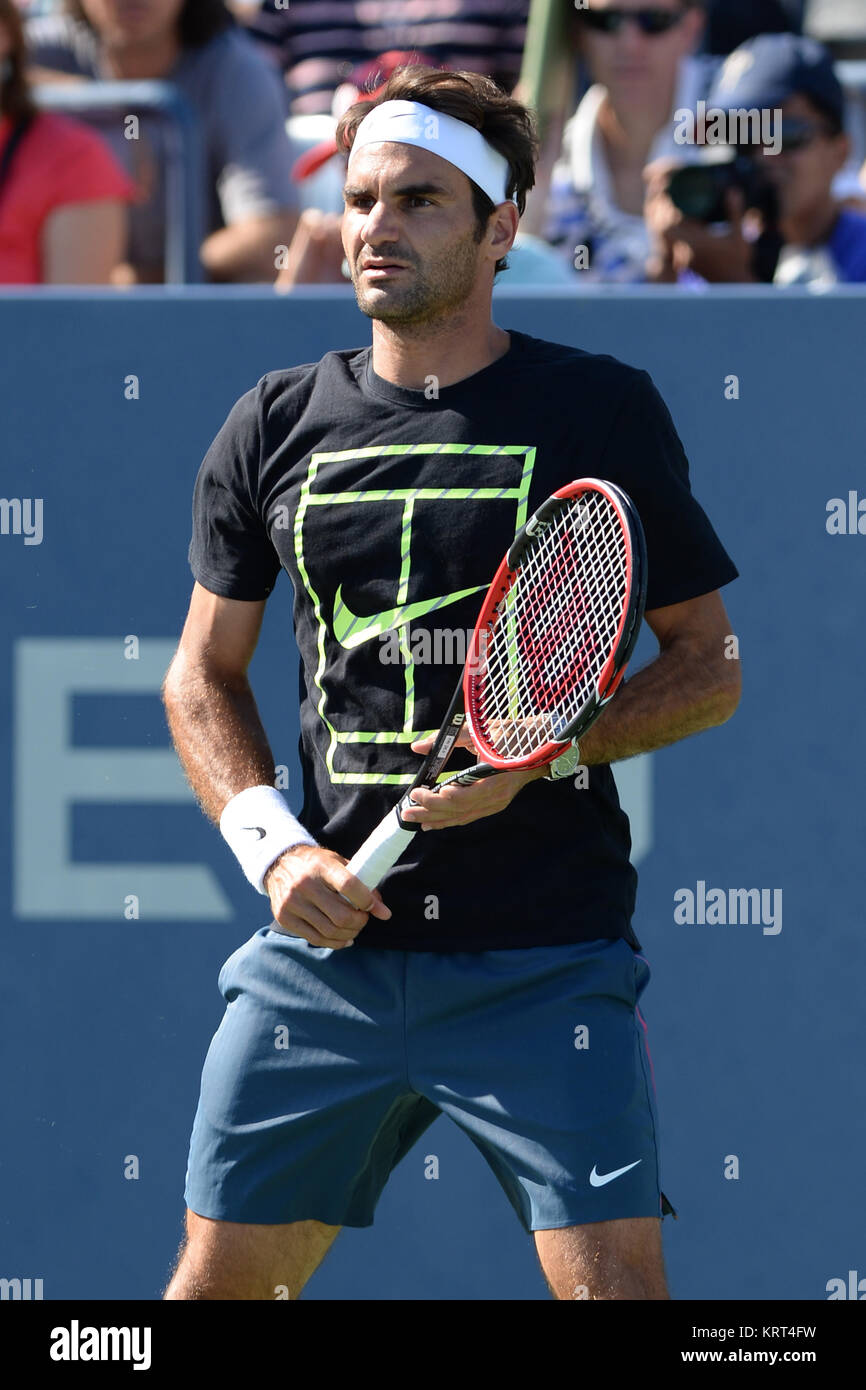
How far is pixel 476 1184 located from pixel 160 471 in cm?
146

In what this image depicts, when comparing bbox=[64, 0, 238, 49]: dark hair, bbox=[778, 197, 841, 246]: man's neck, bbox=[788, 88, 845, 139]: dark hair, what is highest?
bbox=[64, 0, 238, 49]: dark hair

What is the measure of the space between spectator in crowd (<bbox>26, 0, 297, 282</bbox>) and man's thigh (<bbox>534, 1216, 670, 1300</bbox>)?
9.59 ft

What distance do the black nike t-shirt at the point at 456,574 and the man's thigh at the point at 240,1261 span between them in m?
0.45

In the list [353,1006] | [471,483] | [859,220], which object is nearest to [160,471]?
[471,483]

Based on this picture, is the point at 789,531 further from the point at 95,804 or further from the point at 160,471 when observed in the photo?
the point at 95,804

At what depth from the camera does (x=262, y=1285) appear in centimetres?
268

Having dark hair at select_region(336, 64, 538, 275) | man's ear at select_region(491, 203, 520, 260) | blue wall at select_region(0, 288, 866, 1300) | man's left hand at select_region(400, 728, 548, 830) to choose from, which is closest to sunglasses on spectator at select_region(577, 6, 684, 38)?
blue wall at select_region(0, 288, 866, 1300)

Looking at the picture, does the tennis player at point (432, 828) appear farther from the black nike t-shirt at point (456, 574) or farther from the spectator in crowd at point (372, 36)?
the spectator in crowd at point (372, 36)

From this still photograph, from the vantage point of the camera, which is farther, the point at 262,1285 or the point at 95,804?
the point at 95,804

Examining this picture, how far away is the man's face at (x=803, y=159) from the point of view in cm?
441

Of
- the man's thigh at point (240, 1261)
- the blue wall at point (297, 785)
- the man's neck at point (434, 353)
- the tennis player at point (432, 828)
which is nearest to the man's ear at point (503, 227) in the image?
the tennis player at point (432, 828)

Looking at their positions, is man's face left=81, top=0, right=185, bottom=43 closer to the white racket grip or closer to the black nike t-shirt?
the black nike t-shirt

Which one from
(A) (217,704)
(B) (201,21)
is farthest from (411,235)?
(B) (201,21)

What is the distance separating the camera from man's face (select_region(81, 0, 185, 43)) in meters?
4.98
